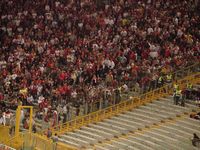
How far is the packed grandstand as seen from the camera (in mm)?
28641

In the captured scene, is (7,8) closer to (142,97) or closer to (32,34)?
(32,34)

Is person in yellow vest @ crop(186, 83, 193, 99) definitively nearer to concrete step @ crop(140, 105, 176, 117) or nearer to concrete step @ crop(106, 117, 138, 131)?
concrete step @ crop(140, 105, 176, 117)

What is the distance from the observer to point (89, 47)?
32.1m

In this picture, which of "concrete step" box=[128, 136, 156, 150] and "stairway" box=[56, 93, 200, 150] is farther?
"stairway" box=[56, 93, 200, 150]

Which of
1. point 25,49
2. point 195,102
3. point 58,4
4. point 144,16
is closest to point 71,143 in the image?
point 195,102

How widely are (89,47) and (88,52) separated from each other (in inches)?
30.2

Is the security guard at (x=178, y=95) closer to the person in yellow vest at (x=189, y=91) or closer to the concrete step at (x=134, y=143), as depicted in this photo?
the person in yellow vest at (x=189, y=91)

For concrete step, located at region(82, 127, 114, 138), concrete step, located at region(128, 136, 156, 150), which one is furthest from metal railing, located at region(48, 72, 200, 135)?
concrete step, located at region(128, 136, 156, 150)

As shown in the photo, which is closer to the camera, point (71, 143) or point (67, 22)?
point (71, 143)

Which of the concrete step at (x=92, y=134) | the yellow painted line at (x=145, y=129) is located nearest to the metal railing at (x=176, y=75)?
the concrete step at (x=92, y=134)

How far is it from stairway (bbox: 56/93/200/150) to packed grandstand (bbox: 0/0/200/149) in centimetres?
100

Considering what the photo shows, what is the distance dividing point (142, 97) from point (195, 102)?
283 centimetres

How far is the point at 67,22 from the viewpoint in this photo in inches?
1390

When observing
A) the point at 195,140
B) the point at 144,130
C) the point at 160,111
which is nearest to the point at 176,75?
the point at 160,111
